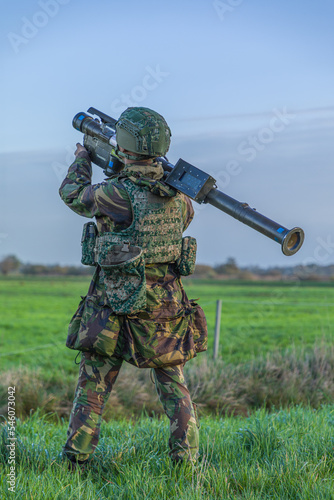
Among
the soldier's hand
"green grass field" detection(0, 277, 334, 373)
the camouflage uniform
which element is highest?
the soldier's hand

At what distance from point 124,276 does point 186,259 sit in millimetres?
514

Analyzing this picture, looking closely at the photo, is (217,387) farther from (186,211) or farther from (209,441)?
(186,211)

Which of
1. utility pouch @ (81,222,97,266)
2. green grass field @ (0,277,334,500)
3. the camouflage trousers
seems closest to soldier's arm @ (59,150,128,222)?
utility pouch @ (81,222,97,266)

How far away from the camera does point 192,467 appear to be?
376cm

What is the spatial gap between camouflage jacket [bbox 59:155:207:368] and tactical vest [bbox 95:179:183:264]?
55 mm

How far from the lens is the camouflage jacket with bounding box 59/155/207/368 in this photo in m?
3.86

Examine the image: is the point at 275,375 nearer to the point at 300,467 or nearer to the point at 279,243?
the point at 300,467

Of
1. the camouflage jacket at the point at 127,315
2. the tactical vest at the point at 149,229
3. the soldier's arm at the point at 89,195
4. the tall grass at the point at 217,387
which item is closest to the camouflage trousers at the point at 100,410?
the camouflage jacket at the point at 127,315

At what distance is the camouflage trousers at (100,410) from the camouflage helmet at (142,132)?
58.1 inches

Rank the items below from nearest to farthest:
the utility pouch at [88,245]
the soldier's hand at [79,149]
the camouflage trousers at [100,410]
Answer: the camouflage trousers at [100,410] → the utility pouch at [88,245] → the soldier's hand at [79,149]

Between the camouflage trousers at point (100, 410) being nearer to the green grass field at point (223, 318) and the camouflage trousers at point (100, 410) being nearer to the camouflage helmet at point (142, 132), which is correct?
the camouflage helmet at point (142, 132)

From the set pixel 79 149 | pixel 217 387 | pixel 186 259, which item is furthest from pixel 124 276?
pixel 217 387

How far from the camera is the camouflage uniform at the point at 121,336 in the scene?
3867 mm

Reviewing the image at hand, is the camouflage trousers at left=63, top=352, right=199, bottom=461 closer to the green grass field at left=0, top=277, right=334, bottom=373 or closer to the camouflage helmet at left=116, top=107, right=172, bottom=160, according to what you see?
the camouflage helmet at left=116, top=107, right=172, bottom=160
